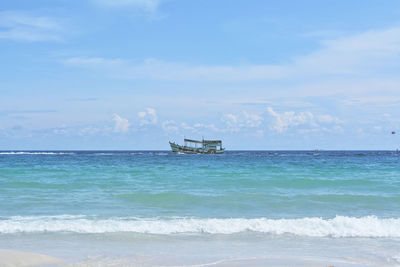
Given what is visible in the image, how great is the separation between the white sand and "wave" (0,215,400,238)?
2370 millimetres

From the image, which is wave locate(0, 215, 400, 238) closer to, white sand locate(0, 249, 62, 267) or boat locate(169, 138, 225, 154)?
white sand locate(0, 249, 62, 267)

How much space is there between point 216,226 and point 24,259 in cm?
502

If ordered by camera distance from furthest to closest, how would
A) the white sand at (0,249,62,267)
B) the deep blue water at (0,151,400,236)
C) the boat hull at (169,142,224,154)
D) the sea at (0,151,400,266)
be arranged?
the boat hull at (169,142,224,154), the deep blue water at (0,151,400,236), the sea at (0,151,400,266), the white sand at (0,249,62,267)

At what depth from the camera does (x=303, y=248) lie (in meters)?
8.80

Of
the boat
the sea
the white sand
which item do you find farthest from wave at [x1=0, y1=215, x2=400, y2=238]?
the boat

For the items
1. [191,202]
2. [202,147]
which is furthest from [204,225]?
[202,147]

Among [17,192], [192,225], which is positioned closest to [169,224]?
[192,225]

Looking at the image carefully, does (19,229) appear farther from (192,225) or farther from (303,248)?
(303,248)

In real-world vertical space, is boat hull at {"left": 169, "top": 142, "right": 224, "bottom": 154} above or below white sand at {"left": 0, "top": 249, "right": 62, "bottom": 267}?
above

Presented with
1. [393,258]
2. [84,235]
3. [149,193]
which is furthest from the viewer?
[149,193]

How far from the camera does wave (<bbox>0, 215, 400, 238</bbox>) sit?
1040 centimetres

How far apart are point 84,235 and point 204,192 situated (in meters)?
8.83

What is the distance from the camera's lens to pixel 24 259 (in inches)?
305

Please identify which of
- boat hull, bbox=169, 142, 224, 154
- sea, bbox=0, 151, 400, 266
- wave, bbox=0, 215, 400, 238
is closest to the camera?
sea, bbox=0, 151, 400, 266
